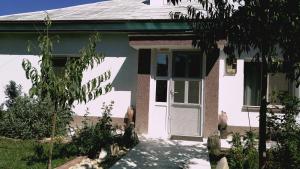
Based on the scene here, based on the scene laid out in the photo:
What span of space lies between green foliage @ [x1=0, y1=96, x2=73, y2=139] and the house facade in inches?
77.1

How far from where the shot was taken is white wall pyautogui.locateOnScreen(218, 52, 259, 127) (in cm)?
1285

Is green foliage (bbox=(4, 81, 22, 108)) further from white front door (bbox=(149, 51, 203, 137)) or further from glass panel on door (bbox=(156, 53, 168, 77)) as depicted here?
glass panel on door (bbox=(156, 53, 168, 77))

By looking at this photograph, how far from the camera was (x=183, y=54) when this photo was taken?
41.4 ft

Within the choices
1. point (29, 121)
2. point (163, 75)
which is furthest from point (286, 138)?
point (29, 121)

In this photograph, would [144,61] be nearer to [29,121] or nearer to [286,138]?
[29,121]

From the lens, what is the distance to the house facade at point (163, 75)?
12172 mm

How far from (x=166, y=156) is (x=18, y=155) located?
367cm

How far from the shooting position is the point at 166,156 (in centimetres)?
966

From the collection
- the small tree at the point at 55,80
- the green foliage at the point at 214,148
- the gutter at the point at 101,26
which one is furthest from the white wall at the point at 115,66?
the small tree at the point at 55,80

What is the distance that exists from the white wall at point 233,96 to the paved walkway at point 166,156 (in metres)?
1.97

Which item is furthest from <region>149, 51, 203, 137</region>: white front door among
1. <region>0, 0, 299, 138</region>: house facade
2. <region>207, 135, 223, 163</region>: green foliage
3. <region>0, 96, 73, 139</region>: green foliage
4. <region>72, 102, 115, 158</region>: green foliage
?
<region>0, 96, 73, 139</region>: green foliage

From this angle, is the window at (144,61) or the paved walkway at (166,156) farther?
the window at (144,61)

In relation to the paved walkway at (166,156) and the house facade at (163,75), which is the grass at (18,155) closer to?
the paved walkway at (166,156)

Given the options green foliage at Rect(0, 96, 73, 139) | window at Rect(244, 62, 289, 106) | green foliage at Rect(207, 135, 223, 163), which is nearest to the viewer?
green foliage at Rect(207, 135, 223, 163)
